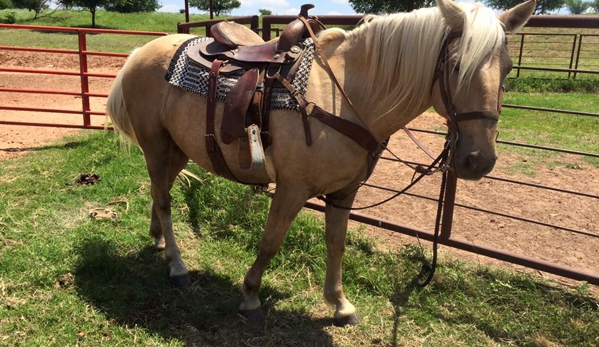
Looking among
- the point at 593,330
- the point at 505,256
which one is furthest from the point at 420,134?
the point at 593,330

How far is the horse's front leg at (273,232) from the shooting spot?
269 cm

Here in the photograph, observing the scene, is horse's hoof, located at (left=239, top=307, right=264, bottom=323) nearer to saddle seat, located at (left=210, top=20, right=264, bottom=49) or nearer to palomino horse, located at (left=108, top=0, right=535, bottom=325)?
palomino horse, located at (left=108, top=0, right=535, bottom=325)

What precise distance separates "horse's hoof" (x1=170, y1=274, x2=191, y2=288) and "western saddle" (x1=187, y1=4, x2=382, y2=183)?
3.15ft

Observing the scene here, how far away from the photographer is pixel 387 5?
29359 millimetres

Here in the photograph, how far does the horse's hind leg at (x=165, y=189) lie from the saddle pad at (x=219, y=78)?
54 centimetres

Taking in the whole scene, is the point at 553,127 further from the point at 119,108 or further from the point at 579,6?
the point at 579,6

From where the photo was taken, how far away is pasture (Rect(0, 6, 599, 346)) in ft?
9.60

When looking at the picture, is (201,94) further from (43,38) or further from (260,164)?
(43,38)

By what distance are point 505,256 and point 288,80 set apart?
6.79 ft

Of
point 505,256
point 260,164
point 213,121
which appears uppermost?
Result: point 213,121

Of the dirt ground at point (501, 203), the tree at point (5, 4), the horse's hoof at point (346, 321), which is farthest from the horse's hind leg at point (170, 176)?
the tree at point (5, 4)

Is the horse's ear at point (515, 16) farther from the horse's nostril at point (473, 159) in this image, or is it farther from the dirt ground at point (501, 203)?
the dirt ground at point (501, 203)

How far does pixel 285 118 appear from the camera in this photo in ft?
8.43

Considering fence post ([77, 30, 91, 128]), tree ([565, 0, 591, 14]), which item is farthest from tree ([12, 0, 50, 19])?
tree ([565, 0, 591, 14])
